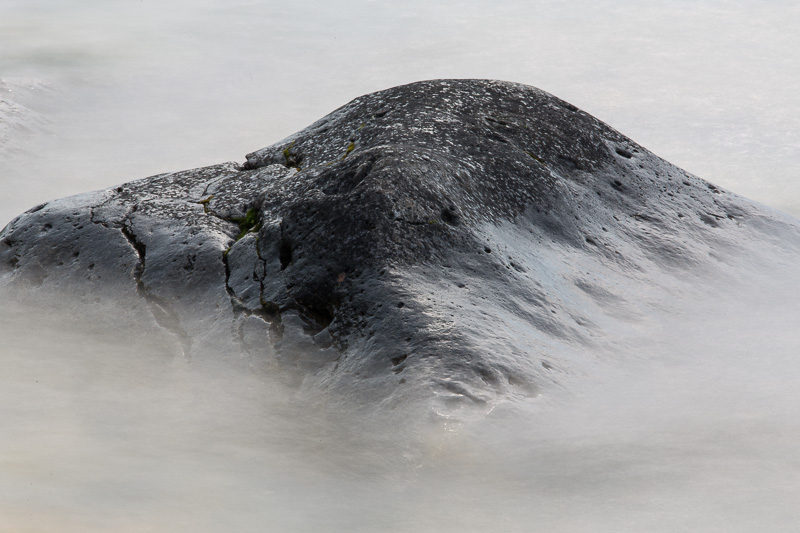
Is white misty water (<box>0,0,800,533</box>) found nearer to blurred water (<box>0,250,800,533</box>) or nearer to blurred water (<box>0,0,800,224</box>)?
blurred water (<box>0,250,800,533</box>)

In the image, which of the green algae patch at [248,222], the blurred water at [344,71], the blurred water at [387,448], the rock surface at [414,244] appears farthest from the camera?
the blurred water at [344,71]

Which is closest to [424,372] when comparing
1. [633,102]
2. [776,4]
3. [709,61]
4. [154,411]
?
[154,411]

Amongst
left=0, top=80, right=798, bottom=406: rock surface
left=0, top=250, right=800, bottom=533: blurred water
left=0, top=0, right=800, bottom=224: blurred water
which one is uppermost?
left=0, top=0, right=800, bottom=224: blurred water

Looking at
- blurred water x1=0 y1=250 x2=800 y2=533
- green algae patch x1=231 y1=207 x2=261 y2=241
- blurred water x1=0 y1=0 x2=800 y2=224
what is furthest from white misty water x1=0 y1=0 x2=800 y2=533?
blurred water x1=0 y1=0 x2=800 y2=224

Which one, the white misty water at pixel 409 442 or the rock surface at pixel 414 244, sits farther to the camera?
the rock surface at pixel 414 244

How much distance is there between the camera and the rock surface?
3.76m

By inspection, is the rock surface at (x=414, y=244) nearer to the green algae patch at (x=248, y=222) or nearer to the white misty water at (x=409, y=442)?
the green algae patch at (x=248, y=222)

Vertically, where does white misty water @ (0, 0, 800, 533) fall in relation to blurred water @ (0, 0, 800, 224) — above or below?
below

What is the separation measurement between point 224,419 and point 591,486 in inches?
60.8

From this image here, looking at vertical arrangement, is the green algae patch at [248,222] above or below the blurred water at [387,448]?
above

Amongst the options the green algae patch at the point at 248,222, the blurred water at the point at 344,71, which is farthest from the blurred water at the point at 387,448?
the blurred water at the point at 344,71

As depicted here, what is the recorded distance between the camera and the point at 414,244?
4.03 metres

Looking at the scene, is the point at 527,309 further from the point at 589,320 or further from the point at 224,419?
the point at 224,419

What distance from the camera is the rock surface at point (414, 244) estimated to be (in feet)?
12.3
